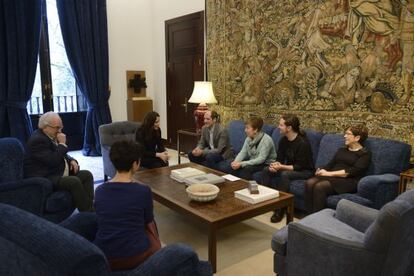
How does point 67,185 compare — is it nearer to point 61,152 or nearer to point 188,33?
point 61,152

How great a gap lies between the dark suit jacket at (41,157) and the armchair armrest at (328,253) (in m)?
2.10

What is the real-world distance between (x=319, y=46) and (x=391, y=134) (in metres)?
1.29

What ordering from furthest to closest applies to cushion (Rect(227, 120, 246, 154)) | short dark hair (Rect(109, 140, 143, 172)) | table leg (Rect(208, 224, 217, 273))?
1. cushion (Rect(227, 120, 246, 154))
2. table leg (Rect(208, 224, 217, 273))
3. short dark hair (Rect(109, 140, 143, 172))

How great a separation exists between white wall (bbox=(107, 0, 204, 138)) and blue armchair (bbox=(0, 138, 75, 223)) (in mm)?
4100

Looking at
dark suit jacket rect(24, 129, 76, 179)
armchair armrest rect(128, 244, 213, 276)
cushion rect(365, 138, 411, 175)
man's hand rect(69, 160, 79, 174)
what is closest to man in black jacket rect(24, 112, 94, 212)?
dark suit jacket rect(24, 129, 76, 179)

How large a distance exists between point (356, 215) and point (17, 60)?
5459mm

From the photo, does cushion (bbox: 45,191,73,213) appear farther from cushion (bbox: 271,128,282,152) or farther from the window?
the window

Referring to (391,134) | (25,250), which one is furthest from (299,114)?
(25,250)

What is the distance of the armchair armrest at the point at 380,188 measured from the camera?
9.36ft

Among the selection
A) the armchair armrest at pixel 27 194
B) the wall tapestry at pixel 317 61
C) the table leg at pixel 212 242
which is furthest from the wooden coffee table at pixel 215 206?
the wall tapestry at pixel 317 61

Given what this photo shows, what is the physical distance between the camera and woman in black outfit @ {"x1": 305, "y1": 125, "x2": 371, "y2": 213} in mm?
3068

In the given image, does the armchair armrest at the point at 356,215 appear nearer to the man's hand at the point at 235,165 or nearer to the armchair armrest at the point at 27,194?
the man's hand at the point at 235,165

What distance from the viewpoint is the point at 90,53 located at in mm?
6223

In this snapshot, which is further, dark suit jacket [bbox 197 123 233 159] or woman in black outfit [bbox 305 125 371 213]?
dark suit jacket [bbox 197 123 233 159]
